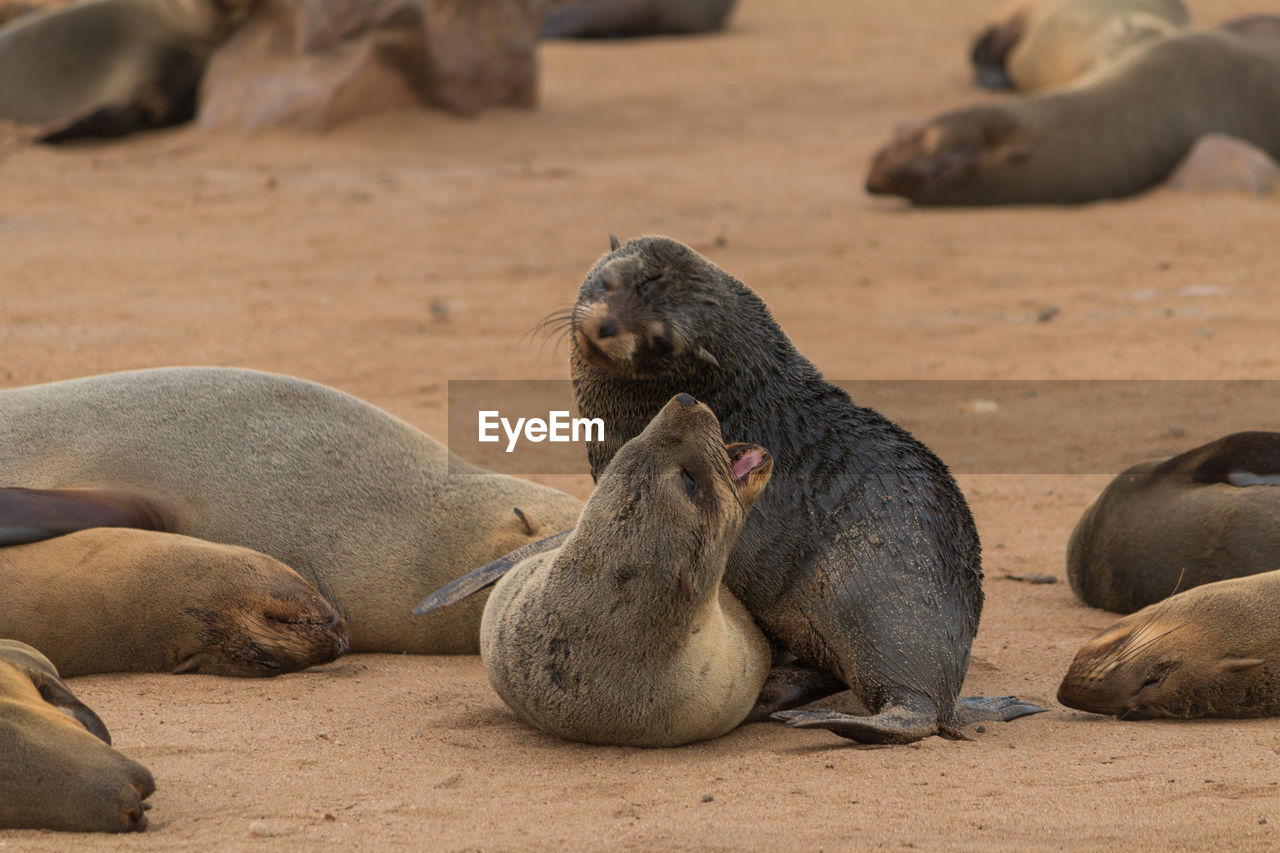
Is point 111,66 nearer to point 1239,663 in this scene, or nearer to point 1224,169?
point 1224,169

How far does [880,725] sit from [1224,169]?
941cm

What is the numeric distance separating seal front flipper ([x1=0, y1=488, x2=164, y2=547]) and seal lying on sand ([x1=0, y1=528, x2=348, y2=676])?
42mm

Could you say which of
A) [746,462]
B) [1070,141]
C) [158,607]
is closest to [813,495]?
[746,462]

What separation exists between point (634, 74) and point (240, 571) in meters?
14.0

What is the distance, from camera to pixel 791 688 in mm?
4480

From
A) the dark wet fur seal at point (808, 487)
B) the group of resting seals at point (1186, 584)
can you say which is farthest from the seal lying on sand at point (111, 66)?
the dark wet fur seal at point (808, 487)

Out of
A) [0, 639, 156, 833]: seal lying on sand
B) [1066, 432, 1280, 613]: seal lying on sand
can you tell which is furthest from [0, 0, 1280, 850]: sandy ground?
[1066, 432, 1280, 613]: seal lying on sand

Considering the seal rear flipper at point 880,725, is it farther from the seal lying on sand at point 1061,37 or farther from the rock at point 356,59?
the seal lying on sand at point 1061,37

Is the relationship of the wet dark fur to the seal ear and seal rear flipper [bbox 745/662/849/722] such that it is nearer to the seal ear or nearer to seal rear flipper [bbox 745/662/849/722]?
seal rear flipper [bbox 745/662/849/722]

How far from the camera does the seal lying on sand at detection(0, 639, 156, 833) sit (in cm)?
339

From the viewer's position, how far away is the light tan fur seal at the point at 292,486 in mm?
5215

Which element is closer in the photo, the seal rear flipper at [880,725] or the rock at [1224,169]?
the seal rear flipper at [880,725]

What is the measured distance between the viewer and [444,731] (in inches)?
170

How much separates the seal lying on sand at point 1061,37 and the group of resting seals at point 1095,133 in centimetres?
112
